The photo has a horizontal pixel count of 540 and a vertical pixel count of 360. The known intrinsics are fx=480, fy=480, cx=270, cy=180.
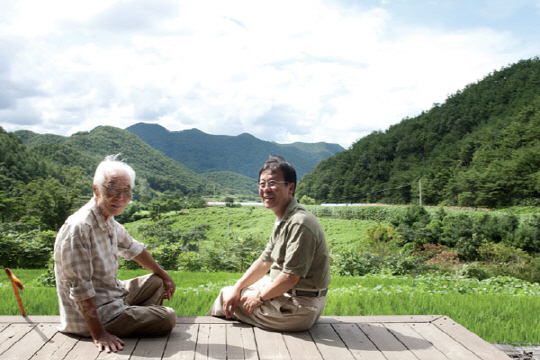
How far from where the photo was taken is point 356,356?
2252mm

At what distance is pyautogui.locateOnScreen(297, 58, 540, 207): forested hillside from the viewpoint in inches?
1158

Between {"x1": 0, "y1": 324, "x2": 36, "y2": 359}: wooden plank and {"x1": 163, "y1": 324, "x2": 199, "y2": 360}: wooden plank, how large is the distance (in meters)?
0.75

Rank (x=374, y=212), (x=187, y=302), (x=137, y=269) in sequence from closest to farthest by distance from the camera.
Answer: (x=187, y=302) < (x=137, y=269) < (x=374, y=212)

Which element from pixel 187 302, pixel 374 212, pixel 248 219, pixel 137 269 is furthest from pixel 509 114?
pixel 187 302

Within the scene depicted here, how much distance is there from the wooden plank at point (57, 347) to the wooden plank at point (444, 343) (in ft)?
5.90

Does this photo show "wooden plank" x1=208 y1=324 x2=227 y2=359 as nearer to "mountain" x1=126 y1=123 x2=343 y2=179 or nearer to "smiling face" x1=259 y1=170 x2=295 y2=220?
"smiling face" x1=259 y1=170 x2=295 y2=220

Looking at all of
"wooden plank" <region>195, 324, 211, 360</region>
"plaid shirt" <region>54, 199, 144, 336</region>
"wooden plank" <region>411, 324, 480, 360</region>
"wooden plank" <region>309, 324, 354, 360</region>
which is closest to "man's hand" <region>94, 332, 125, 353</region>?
"plaid shirt" <region>54, 199, 144, 336</region>

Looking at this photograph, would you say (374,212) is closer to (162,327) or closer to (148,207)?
(148,207)

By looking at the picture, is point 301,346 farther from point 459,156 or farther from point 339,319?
point 459,156

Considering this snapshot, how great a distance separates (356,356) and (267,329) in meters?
0.54

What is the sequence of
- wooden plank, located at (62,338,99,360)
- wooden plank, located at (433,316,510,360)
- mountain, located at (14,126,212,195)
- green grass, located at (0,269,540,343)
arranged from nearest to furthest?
wooden plank, located at (62,338,99,360) < wooden plank, located at (433,316,510,360) < green grass, located at (0,269,540,343) < mountain, located at (14,126,212,195)

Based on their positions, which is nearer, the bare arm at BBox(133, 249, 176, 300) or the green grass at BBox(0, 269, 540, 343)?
the bare arm at BBox(133, 249, 176, 300)

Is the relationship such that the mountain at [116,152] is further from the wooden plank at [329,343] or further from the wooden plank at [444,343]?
the wooden plank at [444,343]

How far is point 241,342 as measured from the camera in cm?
240
